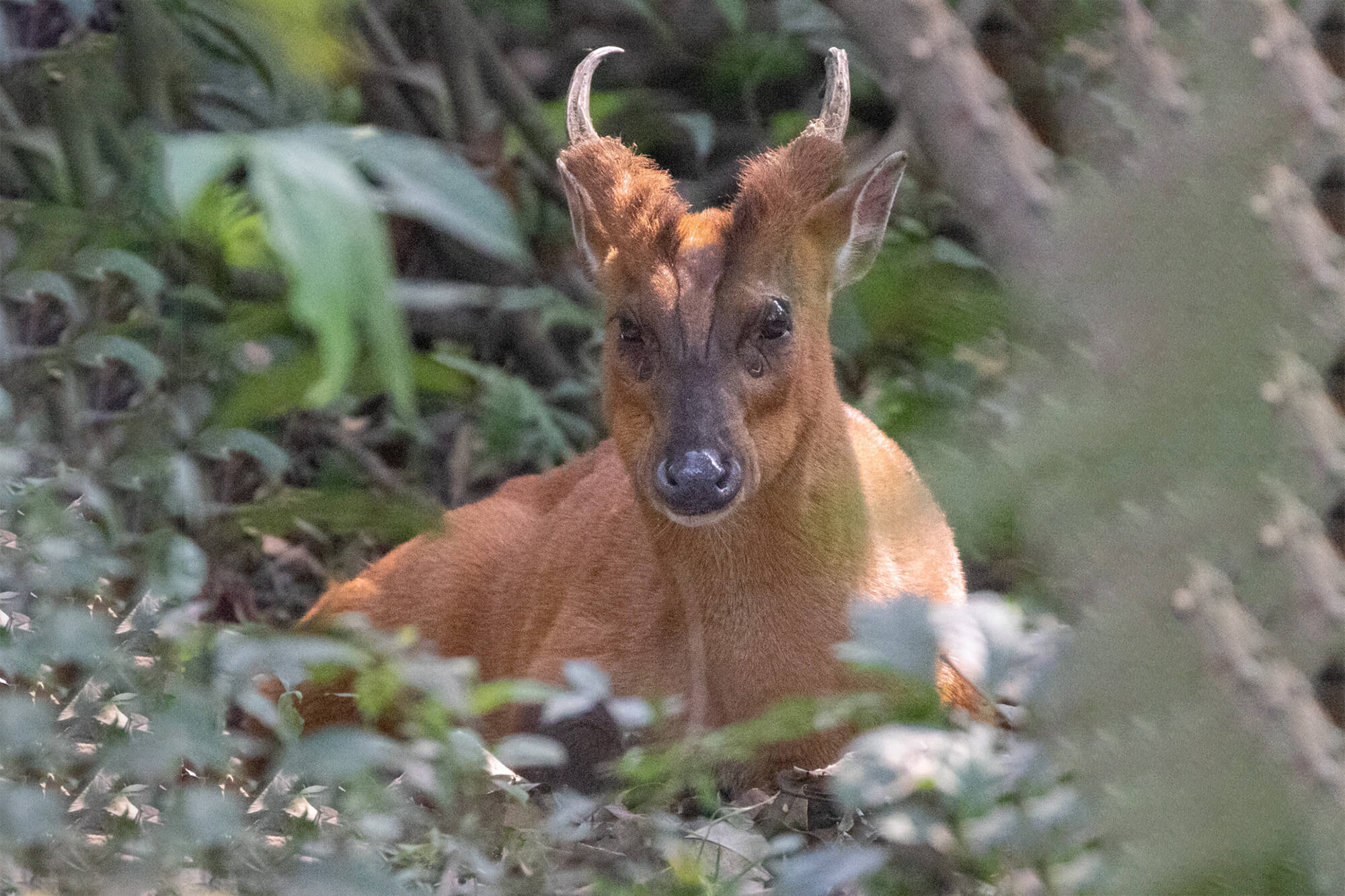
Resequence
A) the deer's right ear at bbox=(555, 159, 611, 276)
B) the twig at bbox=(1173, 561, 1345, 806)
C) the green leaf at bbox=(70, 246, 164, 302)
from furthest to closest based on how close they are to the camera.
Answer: the deer's right ear at bbox=(555, 159, 611, 276)
the green leaf at bbox=(70, 246, 164, 302)
the twig at bbox=(1173, 561, 1345, 806)

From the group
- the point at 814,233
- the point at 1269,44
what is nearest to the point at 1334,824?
the point at 1269,44

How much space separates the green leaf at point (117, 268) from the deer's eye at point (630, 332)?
1.26m

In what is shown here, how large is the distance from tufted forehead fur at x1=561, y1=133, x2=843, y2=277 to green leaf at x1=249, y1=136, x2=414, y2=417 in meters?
2.93

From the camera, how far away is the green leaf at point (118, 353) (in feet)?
10.3

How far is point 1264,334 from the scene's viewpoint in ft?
3.11

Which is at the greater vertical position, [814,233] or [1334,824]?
[1334,824]

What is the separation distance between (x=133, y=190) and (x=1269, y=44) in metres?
2.19

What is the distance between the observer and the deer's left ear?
13.4ft

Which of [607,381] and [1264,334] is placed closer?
[1264,334]

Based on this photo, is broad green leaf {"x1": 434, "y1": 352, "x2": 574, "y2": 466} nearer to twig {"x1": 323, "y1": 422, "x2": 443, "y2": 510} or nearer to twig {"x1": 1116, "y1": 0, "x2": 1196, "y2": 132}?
twig {"x1": 323, "y1": 422, "x2": 443, "y2": 510}

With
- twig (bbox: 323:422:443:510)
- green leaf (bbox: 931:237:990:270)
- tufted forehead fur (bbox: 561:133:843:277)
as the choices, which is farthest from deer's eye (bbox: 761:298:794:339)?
twig (bbox: 323:422:443:510)

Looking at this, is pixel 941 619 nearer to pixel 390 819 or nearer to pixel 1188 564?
pixel 1188 564

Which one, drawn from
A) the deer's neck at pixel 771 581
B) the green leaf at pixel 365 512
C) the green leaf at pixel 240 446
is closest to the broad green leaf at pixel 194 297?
the green leaf at pixel 240 446

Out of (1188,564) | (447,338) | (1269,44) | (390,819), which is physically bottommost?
(447,338)
